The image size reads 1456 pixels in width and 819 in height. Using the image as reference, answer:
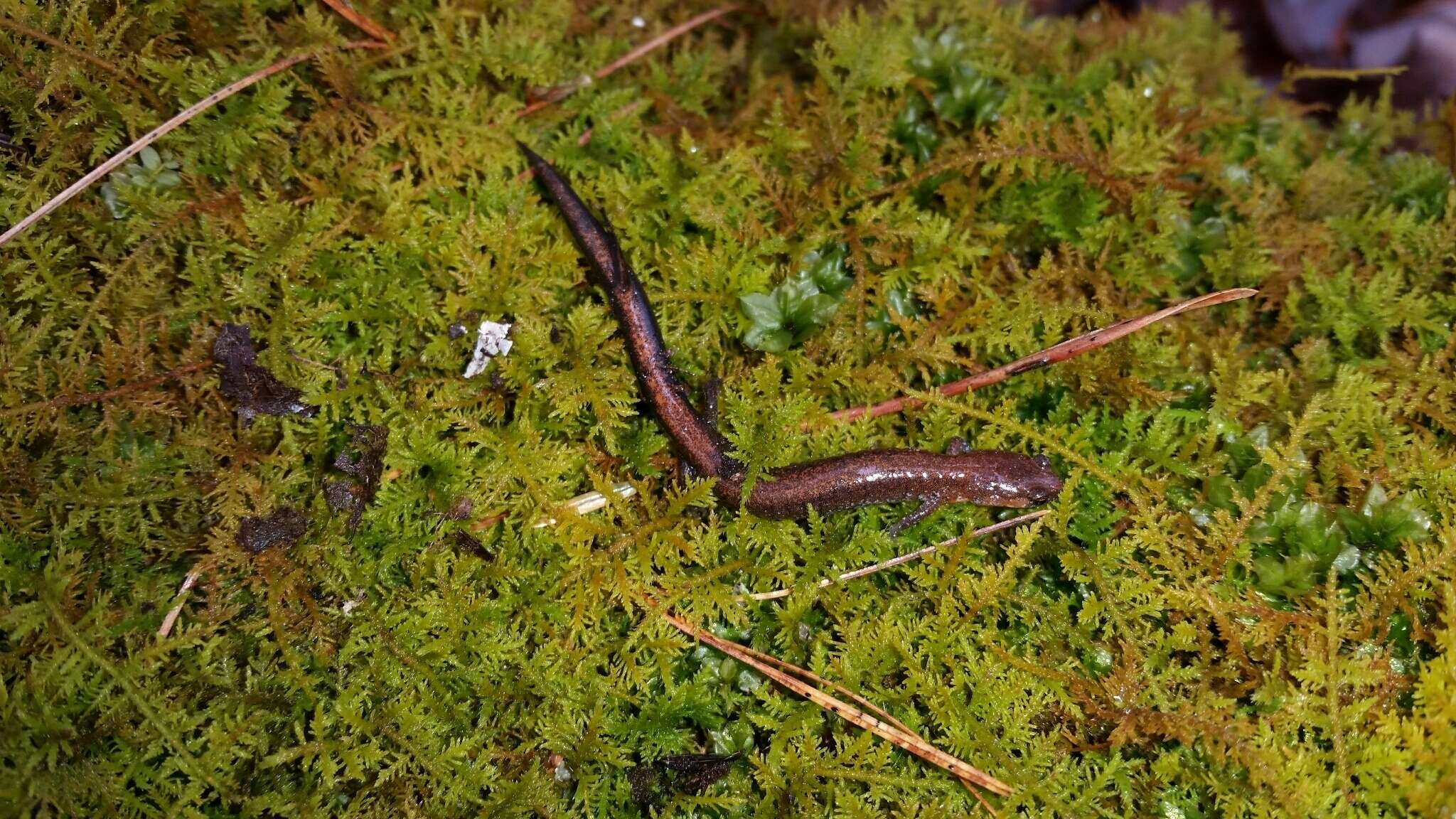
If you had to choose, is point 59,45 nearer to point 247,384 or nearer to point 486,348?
point 247,384

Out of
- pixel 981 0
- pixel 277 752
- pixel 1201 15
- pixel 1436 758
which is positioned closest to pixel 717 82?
pixel 981 0

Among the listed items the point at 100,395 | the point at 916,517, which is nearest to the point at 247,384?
the point at 100,395

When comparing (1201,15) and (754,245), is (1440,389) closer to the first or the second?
(1201,15)

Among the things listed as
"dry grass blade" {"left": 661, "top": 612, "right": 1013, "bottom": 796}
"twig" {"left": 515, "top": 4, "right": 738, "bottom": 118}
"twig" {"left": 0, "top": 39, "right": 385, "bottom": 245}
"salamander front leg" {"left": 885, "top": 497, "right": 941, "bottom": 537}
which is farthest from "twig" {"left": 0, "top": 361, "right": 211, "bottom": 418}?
"salamander front leg" {"left": 885, "top": 497, "right": 941, "bottom": 537}

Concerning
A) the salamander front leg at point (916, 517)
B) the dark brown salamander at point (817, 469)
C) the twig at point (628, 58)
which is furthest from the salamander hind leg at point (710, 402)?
the twig at point (628, 58)

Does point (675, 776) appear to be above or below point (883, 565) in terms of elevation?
below

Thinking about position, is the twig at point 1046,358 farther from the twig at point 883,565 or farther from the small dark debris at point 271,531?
the small dark debris at point 271,531
